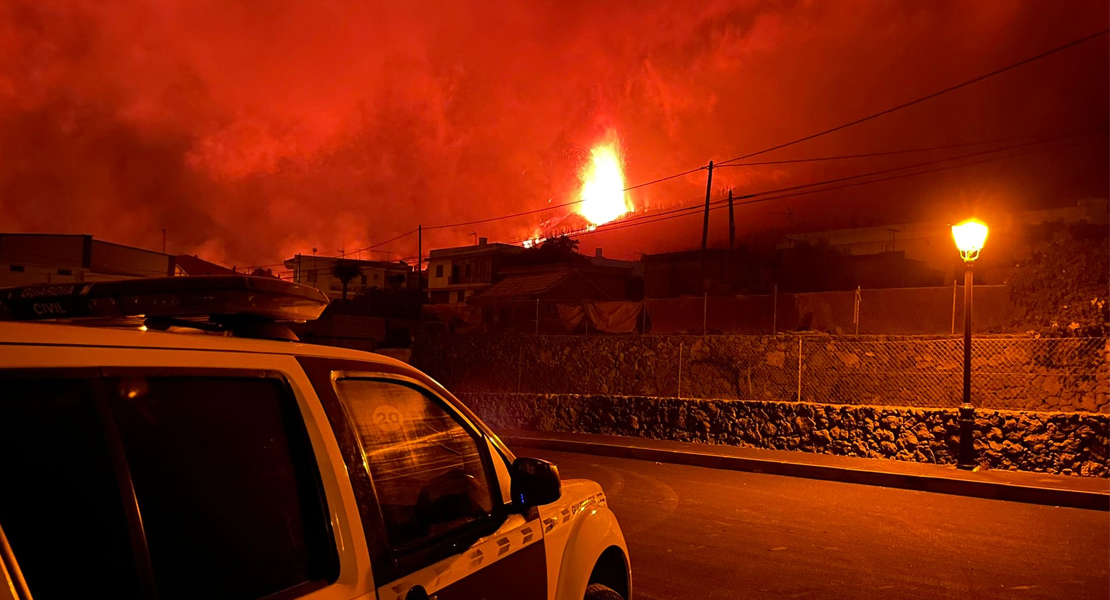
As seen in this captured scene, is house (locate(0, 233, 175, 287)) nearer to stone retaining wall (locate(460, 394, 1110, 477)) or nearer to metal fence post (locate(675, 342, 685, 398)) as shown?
stone retaining wall (locate(460, 394, 1110, 477))

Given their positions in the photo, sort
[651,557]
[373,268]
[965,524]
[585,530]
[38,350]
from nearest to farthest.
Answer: [38,350] → [585,530] → [651,557] → [965,524] → [373,268]

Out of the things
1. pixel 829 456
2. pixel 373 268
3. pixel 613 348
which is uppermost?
pixel 373 268

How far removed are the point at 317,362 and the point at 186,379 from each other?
1.46 feet

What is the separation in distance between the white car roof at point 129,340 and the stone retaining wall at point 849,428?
1266 centimetres

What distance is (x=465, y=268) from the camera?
59750 millimetres

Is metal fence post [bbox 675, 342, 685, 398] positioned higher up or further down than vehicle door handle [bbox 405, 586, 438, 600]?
further down

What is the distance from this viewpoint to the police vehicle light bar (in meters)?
2.32

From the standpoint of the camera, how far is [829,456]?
43.8 ft

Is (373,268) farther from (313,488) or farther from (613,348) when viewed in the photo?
(313,488)

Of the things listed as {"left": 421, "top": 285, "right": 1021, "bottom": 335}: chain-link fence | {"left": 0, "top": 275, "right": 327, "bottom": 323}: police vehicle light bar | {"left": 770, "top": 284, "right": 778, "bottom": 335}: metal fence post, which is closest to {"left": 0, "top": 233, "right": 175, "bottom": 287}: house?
{"left": 421, "top": 285, "right": 1021, "bottom": 335}: chain-link fence

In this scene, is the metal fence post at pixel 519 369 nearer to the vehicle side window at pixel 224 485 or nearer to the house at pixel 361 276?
the vehicle side window at pixel 224 485

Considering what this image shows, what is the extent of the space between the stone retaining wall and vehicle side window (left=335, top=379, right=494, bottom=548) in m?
11.9

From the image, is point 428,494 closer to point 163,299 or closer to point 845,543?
point 163,299

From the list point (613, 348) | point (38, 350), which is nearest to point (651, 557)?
point (38, 350)
